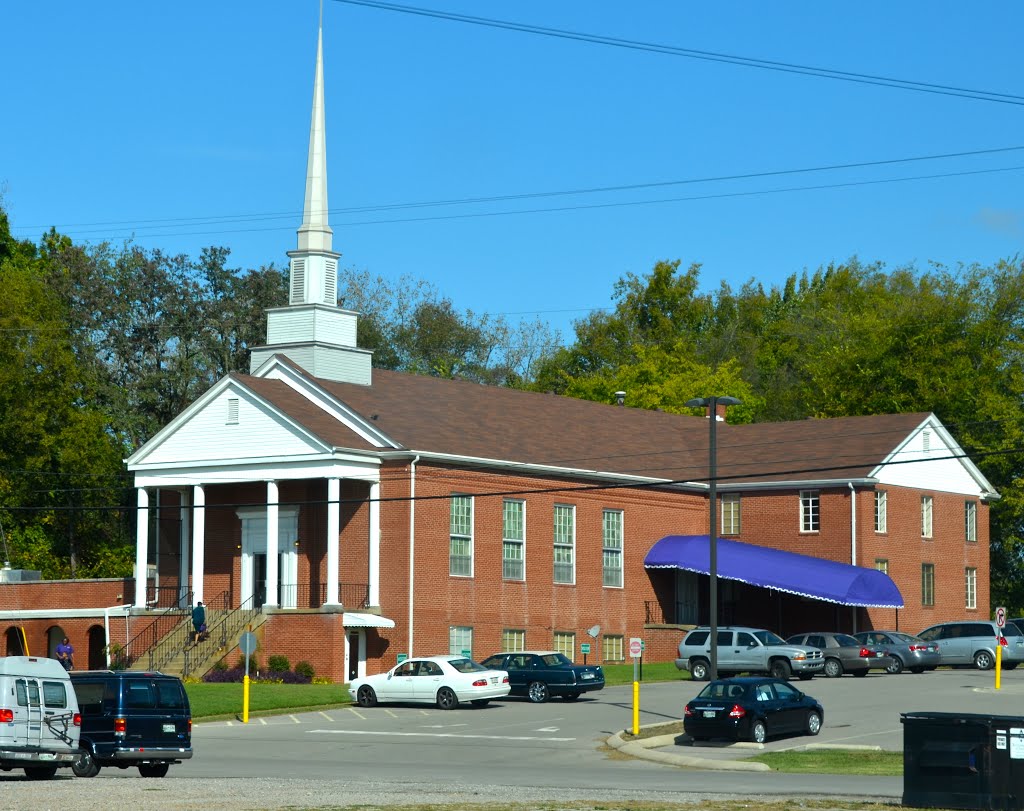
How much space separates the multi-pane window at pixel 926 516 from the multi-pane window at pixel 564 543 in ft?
48.6

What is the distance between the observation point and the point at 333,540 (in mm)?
52656

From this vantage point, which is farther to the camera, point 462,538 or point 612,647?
point 612,647

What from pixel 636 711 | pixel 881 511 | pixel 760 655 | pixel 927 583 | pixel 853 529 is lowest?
pixel 636 711

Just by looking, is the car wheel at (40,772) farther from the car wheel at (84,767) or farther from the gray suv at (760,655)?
the gray suv at (760,655)

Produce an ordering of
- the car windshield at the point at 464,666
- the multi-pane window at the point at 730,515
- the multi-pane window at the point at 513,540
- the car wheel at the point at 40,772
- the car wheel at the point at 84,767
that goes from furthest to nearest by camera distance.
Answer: the multi-pane window at the point at 730,515, the multi-pane window at the point at 513,540, the car windshield at the point at 464,666, the car wheel at the point at 84,767, the car wheel at the point at 40,772

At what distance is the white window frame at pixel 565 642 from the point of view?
189 ft

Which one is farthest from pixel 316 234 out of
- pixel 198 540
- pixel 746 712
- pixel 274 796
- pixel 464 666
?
pixel 274 796

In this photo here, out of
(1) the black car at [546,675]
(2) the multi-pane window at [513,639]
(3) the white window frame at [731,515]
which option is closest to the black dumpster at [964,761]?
(1) the black car at [546,675]

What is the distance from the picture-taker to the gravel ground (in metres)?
22.3

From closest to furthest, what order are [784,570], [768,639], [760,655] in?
[760,655]
[768,639]
[784,570]

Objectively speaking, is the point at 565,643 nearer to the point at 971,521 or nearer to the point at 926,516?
the point at 926,516

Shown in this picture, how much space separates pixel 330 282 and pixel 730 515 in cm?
1736

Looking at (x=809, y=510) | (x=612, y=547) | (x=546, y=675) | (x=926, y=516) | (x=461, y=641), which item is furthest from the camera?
(x=926, y=516)

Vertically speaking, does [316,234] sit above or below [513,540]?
above
